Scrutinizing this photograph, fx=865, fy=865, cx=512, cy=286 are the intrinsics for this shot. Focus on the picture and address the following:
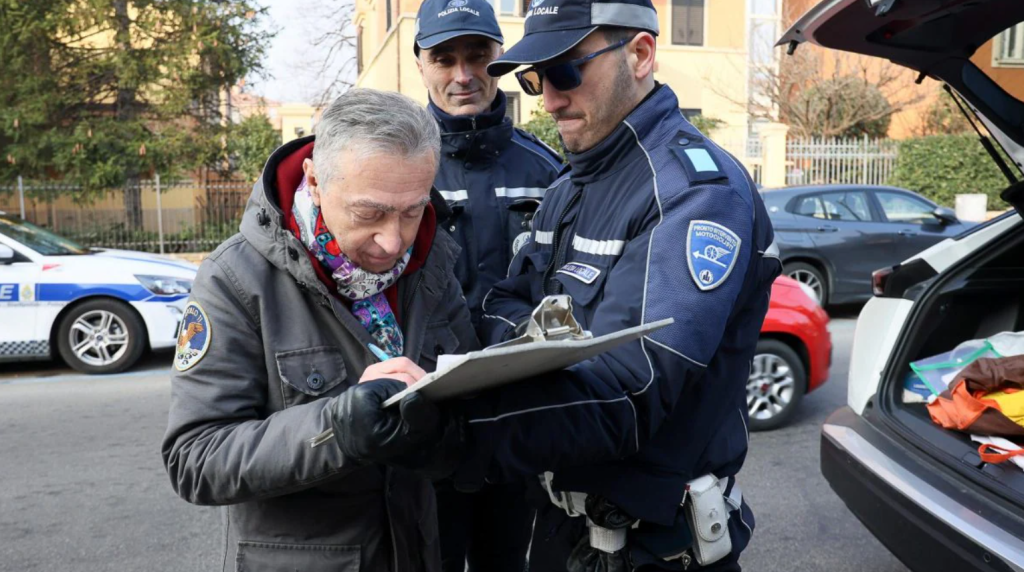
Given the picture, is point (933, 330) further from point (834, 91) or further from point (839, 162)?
point (834, 91)

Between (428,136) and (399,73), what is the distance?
21036 mm

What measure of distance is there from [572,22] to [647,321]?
28.0 inches

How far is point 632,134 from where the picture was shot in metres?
1.98

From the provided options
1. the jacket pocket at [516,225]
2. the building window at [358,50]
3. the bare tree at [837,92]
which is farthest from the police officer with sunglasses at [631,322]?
the building window at [358,50]

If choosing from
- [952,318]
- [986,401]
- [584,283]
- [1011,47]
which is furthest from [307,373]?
[1011,47]

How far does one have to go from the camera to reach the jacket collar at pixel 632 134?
1982 mm

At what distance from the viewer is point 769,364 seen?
5637 mm

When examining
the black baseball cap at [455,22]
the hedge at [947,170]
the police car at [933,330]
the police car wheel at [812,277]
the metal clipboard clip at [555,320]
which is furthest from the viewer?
the hedge at [947,170]

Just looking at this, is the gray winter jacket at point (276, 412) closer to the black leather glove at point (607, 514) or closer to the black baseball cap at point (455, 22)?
the black leather glove at point (607, 514)

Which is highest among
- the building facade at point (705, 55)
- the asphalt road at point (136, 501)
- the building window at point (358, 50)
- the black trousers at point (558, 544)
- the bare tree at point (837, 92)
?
the building window at point (358, 50)

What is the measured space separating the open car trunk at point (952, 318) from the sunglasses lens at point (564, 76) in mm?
1965

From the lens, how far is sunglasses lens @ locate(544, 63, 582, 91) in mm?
1942

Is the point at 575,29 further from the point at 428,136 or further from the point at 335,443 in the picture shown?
the point at 335,443

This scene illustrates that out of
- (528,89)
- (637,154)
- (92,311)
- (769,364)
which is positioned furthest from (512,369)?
(92,311)
